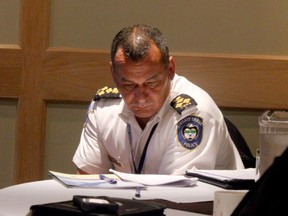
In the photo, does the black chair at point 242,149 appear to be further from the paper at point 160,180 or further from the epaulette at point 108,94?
the paper at point 160,180

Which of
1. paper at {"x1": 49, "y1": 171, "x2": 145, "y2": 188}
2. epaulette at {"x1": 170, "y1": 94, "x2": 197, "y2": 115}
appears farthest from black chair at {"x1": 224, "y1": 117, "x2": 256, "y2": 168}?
paper at {"x1": 49, "y1": 171, "x2": 145, "y2": 188}

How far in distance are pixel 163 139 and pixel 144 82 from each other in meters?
0.23

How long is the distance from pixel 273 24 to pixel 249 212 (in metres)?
2.96

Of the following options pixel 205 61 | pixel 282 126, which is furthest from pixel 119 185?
pixel 205 61

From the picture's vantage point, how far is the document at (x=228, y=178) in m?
2.20

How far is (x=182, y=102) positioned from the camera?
2.74 metres

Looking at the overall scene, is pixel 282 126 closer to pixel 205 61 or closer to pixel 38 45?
pixel 205 61

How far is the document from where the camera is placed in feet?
7.23

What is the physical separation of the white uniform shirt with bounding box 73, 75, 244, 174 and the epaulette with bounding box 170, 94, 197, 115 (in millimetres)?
14

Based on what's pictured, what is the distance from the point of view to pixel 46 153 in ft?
12.3

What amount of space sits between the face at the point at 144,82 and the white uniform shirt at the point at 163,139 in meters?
0.06

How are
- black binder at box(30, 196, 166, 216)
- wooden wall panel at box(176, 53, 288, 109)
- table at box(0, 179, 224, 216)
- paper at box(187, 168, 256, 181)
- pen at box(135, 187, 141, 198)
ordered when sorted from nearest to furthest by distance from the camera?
black binder at box(30, 196, 166, 216) < table at box(0, 179, 224, 216) < pen at box(135, 187, 141, 198) < paper at box(187, 168, 256, 181) < wooden wall panel at box(176, 53, 288, 109)

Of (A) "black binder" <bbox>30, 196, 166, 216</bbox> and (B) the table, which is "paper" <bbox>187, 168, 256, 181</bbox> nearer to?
(B) the table

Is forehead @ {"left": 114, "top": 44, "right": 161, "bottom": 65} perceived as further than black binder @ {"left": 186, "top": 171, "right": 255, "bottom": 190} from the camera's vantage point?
Yes
